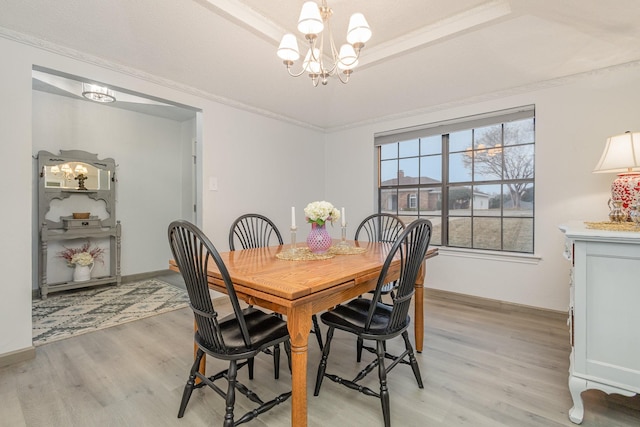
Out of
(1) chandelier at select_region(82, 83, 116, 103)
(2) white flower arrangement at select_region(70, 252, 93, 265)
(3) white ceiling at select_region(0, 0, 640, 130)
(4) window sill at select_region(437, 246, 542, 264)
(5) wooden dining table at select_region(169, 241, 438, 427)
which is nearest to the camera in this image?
(5) wooden dining table at select_region(169, 241, 438, 427)

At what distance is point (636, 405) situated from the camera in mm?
1629

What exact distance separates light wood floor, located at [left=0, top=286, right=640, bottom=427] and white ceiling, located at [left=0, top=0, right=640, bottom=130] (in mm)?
2282

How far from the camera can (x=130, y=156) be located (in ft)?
14.2

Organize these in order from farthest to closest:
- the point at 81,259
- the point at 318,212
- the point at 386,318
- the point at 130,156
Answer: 1. the point at 130,156
2. the point at 81,259
3. the point at 318,212
4. the point at 386,318

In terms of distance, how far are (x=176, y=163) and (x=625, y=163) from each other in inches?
204

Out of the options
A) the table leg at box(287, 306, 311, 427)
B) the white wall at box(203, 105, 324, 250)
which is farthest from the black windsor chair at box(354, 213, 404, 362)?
the white wall at box(203, 105, 324, 250)

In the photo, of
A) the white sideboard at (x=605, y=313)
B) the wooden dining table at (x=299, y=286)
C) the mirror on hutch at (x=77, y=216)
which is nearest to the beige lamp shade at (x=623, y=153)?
the white sideboard at (x=605, y=313)

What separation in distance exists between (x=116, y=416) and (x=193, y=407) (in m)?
0.37

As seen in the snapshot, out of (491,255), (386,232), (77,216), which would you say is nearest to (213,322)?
(386,232)

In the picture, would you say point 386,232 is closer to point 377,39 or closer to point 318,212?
point 318,212

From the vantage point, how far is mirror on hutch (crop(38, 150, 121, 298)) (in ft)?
11.8

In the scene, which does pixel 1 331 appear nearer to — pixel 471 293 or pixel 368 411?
pixel 368 411

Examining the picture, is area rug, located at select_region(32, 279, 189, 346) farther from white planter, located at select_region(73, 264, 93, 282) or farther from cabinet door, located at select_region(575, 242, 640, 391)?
cabinet door, located at select_region(575, 242, 640, 391)

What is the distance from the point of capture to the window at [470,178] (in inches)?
124
